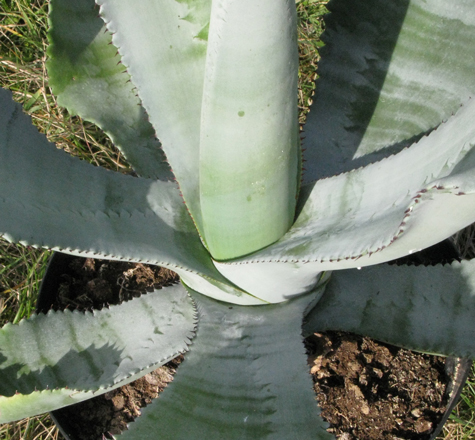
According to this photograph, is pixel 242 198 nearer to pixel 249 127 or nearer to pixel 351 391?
pixel 249 127

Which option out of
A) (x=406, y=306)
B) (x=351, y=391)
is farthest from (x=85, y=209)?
(x=351, y=391)

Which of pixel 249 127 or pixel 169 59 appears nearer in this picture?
pixel 249 127

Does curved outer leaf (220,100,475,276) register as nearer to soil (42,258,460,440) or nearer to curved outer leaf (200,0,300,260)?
curved outer leaf (200,0,300,260)

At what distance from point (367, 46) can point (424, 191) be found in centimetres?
48

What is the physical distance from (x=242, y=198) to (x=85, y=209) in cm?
25

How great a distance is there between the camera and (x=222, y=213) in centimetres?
75

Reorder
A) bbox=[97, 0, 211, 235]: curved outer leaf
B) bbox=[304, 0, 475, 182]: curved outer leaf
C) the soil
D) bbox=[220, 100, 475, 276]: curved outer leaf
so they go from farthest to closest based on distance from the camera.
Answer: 1. the soil
2. bbox=[304, 0, 475, 182]: curved outer leaf
3. bbox=[97, 0, 211, 235]: curved outer leaf
4. bbox=[220, 100, 475, 276]: curved outer leaf

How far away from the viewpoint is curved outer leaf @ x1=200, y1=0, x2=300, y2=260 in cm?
→ 54

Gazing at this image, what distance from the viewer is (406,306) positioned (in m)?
0.99

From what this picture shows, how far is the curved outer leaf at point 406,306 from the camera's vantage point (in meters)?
0.96

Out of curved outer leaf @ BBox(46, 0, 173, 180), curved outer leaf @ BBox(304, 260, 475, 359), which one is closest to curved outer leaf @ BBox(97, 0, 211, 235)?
curved outer leaf @ BBox(46, 0, 173, 180)

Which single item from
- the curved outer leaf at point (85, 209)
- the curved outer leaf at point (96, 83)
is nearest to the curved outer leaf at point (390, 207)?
the curved outer leaf at point (85, 209)

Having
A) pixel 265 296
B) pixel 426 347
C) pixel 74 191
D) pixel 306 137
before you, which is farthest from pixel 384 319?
pixel 74 191

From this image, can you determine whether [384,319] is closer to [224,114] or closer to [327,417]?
[327,417]
